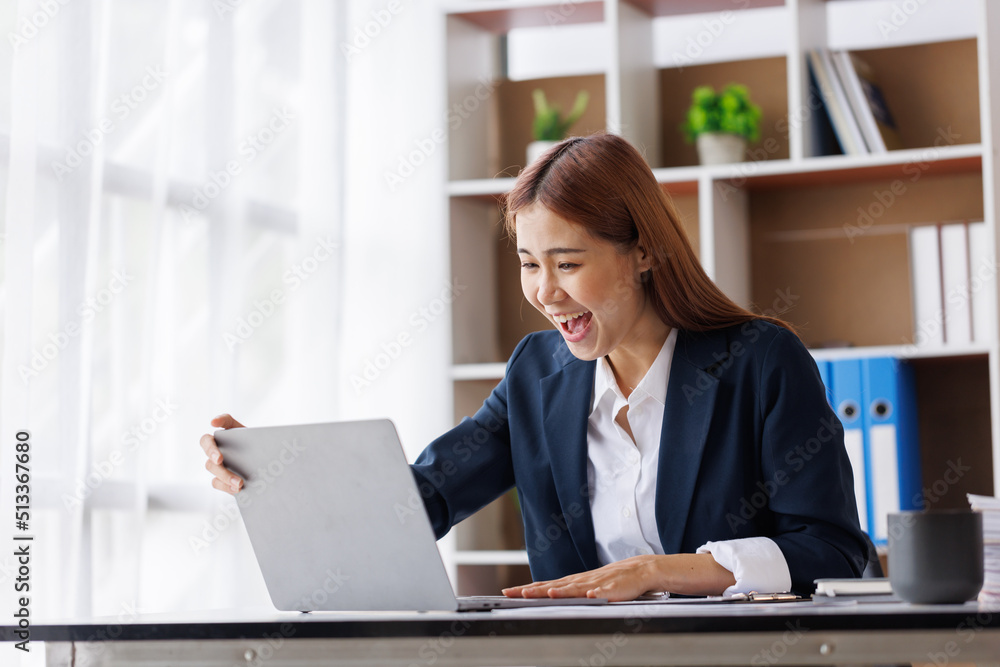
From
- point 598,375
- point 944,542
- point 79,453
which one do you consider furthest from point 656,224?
point 79,453

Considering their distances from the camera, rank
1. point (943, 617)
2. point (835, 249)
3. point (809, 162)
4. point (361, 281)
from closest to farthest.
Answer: point (943, 617) < point (809, 162) < point (835, 249) < point (361, 281)

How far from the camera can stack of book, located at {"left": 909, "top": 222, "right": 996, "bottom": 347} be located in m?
2.57

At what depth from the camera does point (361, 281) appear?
123 inches

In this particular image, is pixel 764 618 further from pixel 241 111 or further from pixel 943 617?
pixel 241 111

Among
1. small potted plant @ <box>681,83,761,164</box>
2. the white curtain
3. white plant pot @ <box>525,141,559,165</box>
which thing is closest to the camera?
the white curtain

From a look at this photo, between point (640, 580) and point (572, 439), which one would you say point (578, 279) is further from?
point (640, 580)

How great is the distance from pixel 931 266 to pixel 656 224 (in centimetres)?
121

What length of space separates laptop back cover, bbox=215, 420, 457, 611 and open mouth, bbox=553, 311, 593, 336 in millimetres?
580

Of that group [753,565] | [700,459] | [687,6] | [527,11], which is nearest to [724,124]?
[687,6]

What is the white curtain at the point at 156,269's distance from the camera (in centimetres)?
186

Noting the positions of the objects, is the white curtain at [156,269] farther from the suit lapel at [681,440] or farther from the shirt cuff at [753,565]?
the shirt cuff at [753,565]

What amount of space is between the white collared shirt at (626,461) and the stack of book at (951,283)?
3.85ft

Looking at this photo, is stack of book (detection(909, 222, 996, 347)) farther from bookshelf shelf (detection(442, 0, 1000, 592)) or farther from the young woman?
the young woman

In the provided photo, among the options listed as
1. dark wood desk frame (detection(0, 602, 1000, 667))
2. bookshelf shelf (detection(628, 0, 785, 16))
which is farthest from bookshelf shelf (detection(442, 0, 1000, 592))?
dark wood desk frame (detection(0, 602, 1000, 667))
